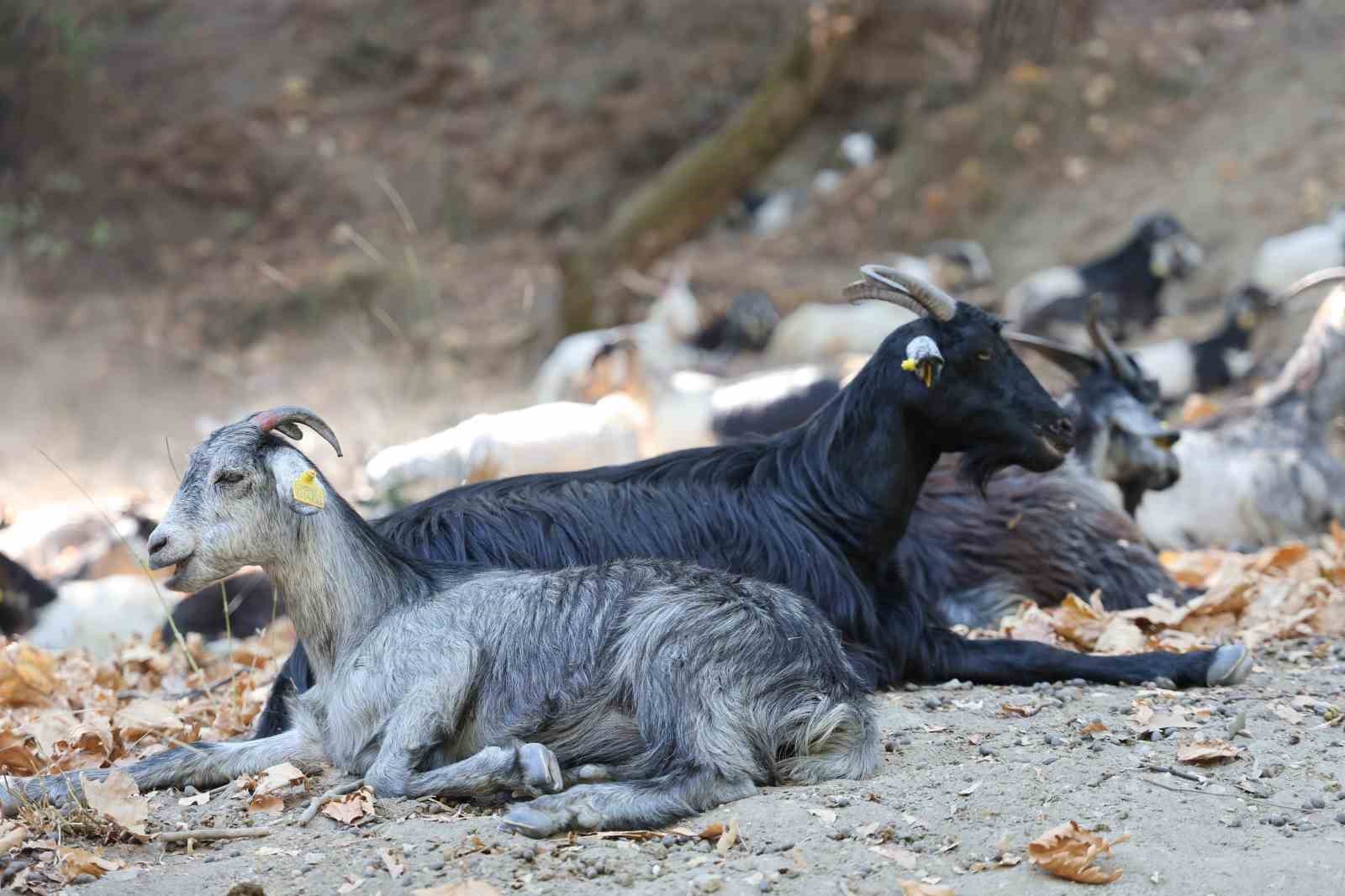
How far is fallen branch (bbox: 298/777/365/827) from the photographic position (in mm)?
3742

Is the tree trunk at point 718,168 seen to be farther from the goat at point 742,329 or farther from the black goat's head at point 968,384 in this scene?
the black goat's head at point 968,384

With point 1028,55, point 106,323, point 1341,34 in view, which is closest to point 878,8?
point 1028,55

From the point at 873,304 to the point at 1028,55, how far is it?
3.31 metres

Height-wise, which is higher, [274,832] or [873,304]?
[873,304]

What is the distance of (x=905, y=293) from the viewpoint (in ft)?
16.2

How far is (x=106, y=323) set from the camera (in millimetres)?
14219

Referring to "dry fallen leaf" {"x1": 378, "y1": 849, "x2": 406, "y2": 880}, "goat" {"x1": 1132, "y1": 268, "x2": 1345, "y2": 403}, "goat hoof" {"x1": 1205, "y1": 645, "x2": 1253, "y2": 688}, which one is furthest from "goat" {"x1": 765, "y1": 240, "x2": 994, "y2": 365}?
"dry fallen leaf" {"x1": 378, "y1": 849, "x2": 406, "y2": 880}

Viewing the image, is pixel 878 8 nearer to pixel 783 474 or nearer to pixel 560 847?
pixel 783 474

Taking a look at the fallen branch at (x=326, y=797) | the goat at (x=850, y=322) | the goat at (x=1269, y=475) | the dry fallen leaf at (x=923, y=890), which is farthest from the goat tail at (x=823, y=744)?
the goat at (x=850, y=322)

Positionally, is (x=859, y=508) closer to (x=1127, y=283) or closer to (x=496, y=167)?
(x=1127, y=283)

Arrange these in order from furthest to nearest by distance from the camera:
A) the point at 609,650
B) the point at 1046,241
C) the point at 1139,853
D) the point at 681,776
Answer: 1. the point at 1046,241
2. the point at 609,650
3. the point at 681,776
4. the point at 1139,853

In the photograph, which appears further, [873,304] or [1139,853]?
[873,304]

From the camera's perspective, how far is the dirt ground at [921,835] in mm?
3273

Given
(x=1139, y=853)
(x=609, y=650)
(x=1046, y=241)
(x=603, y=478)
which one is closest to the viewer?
(x=1139, y=853)
